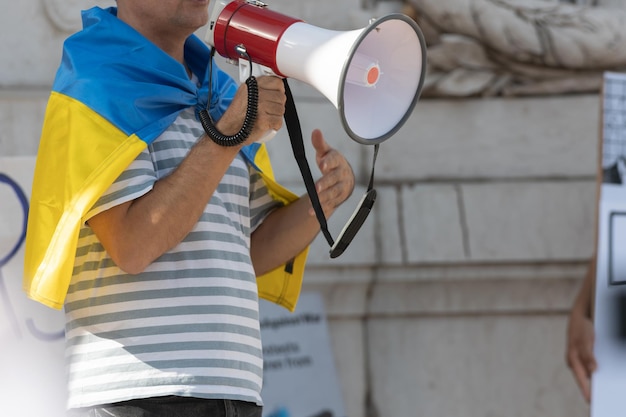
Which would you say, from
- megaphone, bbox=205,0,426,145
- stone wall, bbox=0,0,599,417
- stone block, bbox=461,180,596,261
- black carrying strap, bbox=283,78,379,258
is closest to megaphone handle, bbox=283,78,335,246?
black carrying strap, bbox=283,78,379,258

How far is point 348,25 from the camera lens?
436cm

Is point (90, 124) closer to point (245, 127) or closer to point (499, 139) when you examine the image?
point (245, 127)

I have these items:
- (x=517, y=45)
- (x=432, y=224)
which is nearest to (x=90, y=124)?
(x=432, y=224)

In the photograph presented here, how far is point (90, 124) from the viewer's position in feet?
7.19

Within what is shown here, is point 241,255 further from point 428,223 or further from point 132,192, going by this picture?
point 428,223

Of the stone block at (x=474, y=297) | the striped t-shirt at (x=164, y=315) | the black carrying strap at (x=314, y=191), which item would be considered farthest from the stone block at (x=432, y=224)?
the striped t-shirt at (x=164, y=315)

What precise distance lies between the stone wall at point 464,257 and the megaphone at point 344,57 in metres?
1.95

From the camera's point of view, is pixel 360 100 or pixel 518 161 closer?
pixel 360 100

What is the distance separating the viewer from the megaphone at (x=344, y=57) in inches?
83.4

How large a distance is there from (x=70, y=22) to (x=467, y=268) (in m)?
1.70

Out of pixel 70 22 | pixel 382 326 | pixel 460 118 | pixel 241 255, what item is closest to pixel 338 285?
pixel 382 326

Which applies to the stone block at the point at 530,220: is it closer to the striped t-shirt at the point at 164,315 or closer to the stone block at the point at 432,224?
the stone block at the point at 432,224

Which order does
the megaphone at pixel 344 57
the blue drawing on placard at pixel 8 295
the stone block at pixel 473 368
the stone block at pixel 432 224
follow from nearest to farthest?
1. the megaphone at pixel 344 57
2. the blue drawing on placard at pixel 8 295
3. the stone block at pixel 432 224
4. the stone block at pixel 473 368

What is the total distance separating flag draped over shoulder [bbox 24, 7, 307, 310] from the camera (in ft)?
7.09
